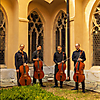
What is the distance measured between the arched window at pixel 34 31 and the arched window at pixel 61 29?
1.00 metres

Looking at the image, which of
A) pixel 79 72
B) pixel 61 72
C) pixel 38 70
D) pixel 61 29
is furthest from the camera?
pixel 61 29

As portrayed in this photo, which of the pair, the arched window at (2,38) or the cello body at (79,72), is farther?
the arched window at (2,38)

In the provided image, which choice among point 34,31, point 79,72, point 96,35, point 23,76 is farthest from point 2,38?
point 79,72

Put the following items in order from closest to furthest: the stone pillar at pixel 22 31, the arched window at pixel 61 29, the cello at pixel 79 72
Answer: the cello at pixel 79 72 < the stone pillar at pixel 22 31 < the arched window at pixel 61 29

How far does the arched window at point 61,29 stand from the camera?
9445 millimetres

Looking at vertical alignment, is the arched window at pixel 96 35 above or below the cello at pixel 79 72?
above

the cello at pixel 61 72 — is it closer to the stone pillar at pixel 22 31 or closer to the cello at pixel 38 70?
the cello at pixel 38 70

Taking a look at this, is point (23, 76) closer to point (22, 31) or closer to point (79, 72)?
point (79, 72)

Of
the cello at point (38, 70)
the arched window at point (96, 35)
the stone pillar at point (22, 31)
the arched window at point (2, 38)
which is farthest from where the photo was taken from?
the arched window at point (2, 38)

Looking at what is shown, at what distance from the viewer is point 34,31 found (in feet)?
32.0

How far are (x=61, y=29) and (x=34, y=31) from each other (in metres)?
1.72

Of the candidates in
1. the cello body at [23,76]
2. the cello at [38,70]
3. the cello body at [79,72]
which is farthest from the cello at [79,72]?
the cello body at [23,76]

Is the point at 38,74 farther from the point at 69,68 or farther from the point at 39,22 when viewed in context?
the point at 39,22

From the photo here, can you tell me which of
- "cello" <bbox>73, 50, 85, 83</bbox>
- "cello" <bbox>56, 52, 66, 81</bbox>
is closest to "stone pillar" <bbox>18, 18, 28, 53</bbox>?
"cello" <bbox>56, 52, 66, 81</bbox>
